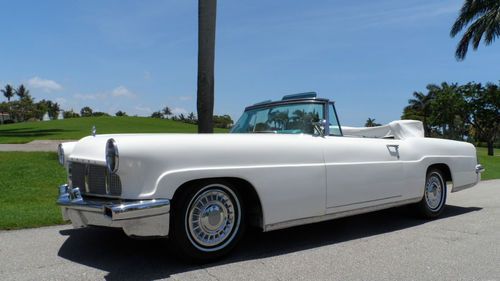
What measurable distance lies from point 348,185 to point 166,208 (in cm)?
208

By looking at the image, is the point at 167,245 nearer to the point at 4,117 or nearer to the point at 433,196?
the point at 433,196

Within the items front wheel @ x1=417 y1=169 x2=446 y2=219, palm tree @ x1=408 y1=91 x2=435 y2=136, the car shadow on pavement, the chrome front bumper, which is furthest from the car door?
palm tree @ x1=408 y1=91 x2=435 y2=136

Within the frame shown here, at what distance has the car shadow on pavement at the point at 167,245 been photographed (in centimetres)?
377

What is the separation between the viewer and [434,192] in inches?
239

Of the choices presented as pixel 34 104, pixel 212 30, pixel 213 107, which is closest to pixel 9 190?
pixel 213 107


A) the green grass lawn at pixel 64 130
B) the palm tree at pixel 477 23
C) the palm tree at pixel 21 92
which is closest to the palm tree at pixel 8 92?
the palm tree at pixel 21 92

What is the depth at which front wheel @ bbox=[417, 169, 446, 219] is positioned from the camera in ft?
19.2

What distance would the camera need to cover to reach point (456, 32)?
2705cm

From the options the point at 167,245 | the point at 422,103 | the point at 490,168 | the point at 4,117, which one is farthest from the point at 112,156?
the point at 4,117

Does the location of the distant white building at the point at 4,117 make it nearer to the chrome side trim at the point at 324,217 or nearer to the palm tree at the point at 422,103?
the palm tree at the point at 422,103

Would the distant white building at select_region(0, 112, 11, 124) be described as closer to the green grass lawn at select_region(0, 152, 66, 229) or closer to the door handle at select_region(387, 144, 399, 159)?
the green grass lawn at select_region(0, 152, 66, 229)

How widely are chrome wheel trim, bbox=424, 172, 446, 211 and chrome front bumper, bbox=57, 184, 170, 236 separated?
12.6 ft

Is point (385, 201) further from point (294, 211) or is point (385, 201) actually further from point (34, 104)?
point (34, 104)

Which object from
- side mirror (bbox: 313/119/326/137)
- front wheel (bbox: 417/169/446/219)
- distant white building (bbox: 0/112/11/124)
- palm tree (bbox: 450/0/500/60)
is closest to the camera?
side mirror (bbox: 313/119/326/137)
